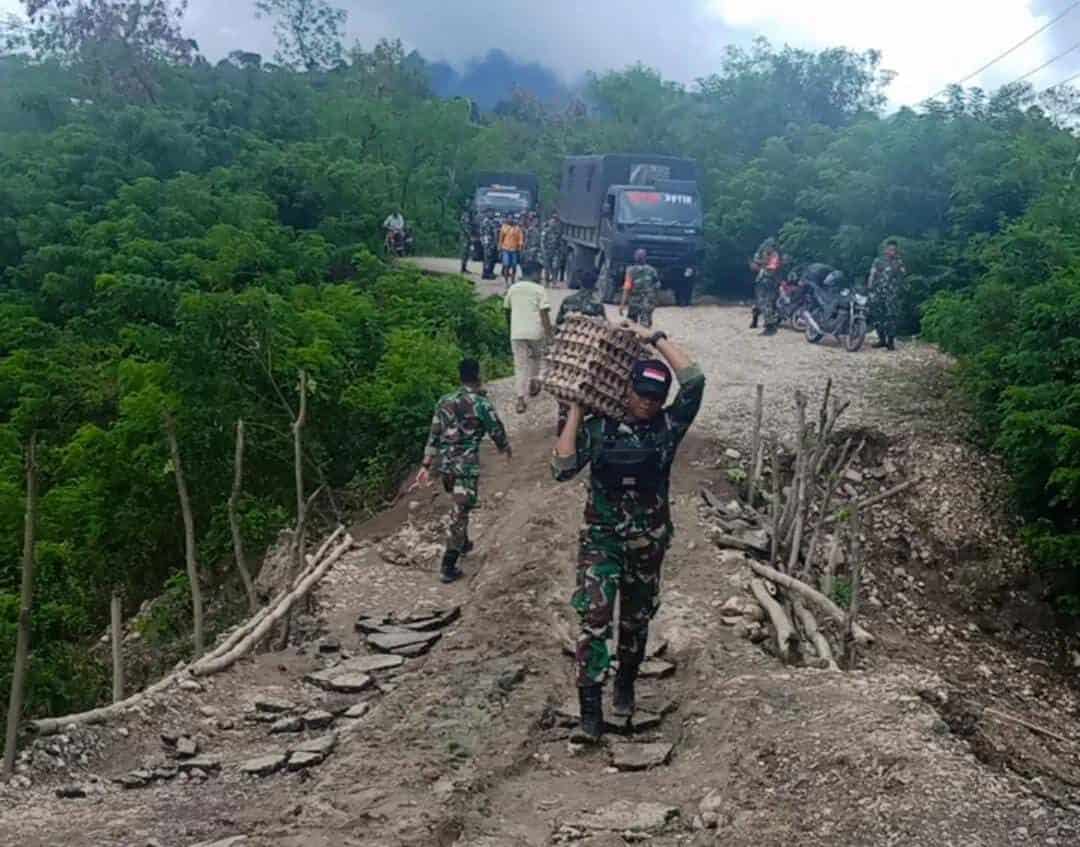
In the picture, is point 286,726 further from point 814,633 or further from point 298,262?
point 298,262

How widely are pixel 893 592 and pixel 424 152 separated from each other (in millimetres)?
29720

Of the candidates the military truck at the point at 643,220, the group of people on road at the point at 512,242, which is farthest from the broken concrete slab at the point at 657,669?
the group of people on road at the point at 512,242

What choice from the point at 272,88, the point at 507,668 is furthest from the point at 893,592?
the point at 272,88

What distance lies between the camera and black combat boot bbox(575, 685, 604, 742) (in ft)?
17.7

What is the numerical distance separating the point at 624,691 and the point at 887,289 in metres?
12.1

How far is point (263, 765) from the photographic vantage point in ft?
17.4

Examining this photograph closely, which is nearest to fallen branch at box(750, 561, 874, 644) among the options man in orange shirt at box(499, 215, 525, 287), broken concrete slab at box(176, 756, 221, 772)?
broken concrete slab at box(176, 756, 221, 772)

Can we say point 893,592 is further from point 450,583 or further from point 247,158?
point 247,158

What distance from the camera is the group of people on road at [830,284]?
16406mm

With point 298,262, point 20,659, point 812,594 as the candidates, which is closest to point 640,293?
point 298,262

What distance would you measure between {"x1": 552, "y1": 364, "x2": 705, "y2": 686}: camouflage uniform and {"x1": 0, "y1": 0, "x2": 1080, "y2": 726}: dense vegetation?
204 inches

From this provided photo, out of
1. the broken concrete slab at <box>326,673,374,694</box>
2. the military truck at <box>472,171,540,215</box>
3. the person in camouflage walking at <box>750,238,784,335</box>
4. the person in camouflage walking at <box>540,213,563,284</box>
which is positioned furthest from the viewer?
the military truck at <box>472,171,540,215</box>

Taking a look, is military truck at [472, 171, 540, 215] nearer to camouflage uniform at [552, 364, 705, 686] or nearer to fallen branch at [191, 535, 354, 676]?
fallen branch at [191, 535, 354, 676]

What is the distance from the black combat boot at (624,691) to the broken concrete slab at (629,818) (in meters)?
0.90
